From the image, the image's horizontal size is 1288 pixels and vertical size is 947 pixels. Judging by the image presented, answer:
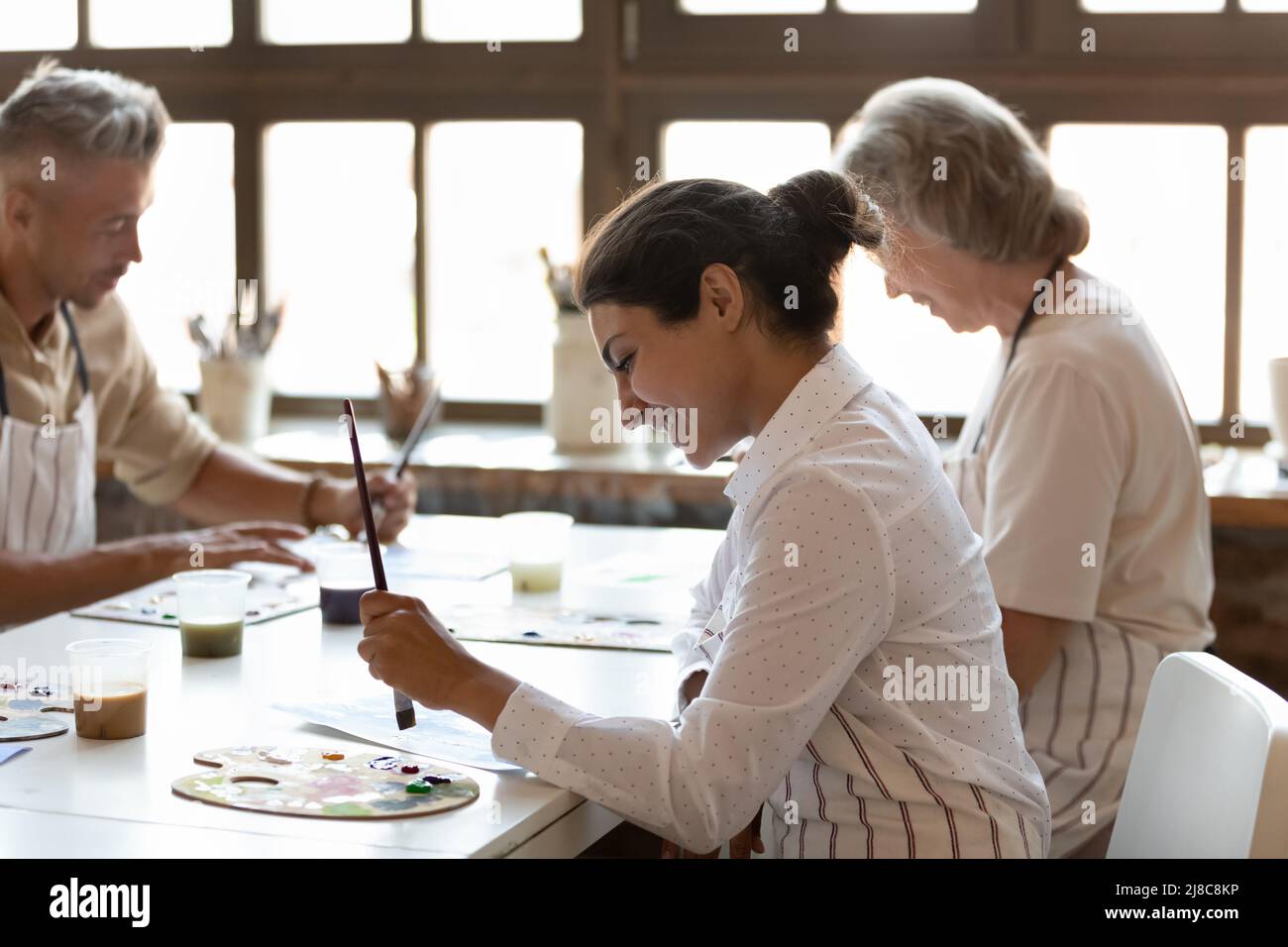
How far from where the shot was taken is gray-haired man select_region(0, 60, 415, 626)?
7.60 feet

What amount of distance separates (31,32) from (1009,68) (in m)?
2.54

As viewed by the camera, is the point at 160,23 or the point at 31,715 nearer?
the point at 31,715

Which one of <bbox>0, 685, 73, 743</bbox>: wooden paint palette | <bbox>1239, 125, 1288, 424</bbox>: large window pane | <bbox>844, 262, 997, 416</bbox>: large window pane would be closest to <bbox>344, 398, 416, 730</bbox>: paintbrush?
<bbox>0, 685, 73, 743</bbox>: wooden paint palette

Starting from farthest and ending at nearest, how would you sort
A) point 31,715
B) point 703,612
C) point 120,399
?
point 120,399 < point 703,612 < point 31,715

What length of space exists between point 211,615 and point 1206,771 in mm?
1191

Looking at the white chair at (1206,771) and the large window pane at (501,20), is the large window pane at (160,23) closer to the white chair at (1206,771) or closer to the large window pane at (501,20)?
the large window pane at (501,20)

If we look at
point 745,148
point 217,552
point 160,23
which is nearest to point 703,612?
point 217,552

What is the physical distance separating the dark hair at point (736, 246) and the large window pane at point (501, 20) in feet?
7.01

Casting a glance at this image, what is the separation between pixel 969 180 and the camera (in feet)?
6.79

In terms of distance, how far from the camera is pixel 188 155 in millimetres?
3863

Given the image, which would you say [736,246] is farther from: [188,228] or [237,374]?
[188,228]

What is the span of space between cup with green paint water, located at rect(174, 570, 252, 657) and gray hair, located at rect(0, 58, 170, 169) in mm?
991
